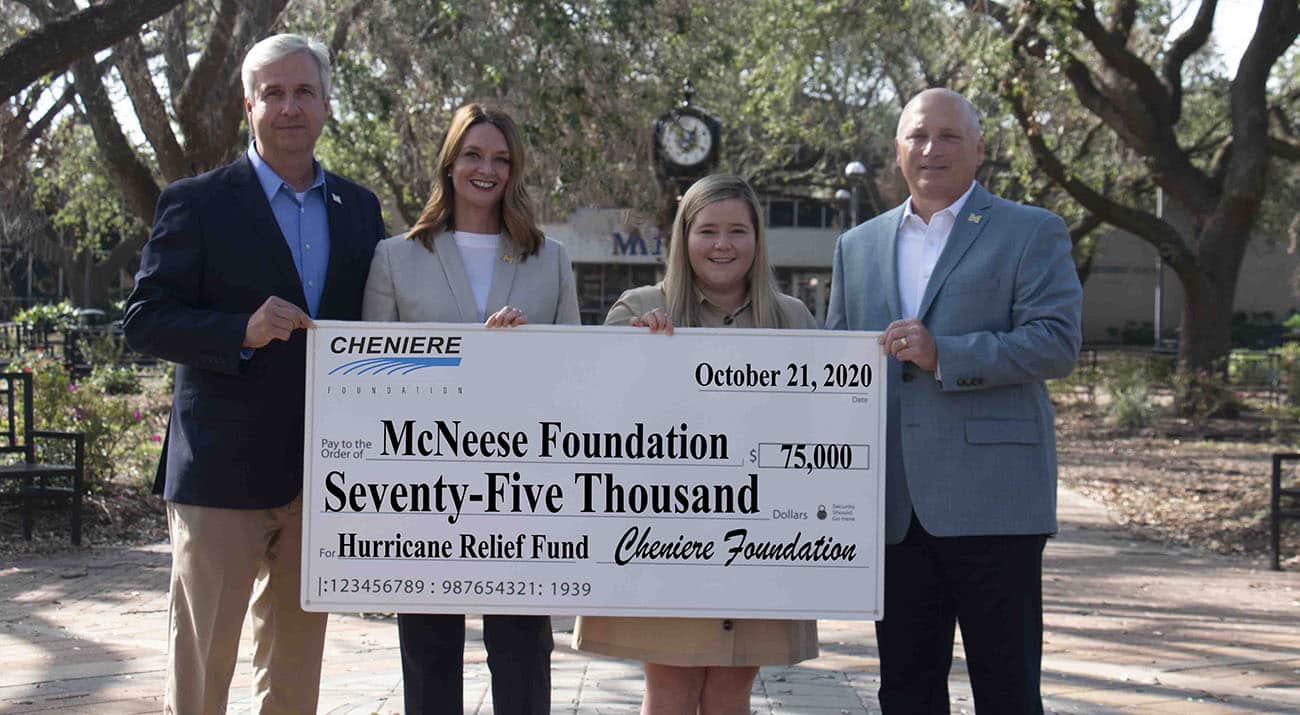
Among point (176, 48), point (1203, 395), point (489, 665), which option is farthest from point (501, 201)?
point (1203, 395)

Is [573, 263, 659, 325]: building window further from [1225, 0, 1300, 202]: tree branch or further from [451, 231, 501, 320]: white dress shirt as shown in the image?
[451, 231, 501, 320]: white dress shirt

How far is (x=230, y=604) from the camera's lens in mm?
3604

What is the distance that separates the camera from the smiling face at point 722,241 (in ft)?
11.8

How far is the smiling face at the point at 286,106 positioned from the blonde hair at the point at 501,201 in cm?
37

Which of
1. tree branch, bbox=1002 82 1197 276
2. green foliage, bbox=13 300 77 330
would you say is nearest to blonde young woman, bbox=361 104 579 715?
tree branch, bbox=1002 82 1197 276

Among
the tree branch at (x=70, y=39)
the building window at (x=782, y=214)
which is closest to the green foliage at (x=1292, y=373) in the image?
the tree branch at (x=70, y=39)

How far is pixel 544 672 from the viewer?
366 cm

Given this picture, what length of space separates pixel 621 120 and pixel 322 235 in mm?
8905

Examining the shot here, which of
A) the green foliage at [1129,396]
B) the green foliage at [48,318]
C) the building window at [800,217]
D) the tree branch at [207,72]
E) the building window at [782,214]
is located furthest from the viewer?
the building window at [782,214]

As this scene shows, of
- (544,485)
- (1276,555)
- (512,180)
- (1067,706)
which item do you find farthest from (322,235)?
(1276,555)

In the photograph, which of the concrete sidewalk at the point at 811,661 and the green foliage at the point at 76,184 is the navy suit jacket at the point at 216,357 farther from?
the green foliage at the point at 76,184

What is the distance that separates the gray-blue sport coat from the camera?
3.48 m

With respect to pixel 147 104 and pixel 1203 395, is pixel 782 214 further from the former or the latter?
pixel 147 104

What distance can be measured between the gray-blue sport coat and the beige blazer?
1044 mm
